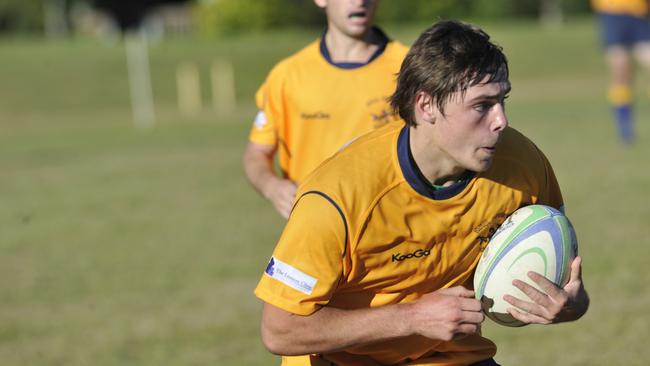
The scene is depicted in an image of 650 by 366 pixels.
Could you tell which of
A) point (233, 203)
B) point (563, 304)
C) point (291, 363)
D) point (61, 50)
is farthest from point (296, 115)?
point (61, 50)

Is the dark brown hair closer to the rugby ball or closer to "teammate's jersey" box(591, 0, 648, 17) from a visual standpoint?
the rugby ball

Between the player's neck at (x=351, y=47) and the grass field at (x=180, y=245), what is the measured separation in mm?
1954

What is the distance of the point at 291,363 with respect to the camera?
13.0 feet

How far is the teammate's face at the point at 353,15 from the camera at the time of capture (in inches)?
214

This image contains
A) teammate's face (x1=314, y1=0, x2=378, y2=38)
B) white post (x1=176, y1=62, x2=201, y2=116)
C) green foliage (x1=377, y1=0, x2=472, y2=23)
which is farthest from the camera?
green foliage (x1=377, y1=0, x2=472, y2=23)

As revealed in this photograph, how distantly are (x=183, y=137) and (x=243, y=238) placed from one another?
12486mm

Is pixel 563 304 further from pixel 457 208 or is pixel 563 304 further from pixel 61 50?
pixel 61 50

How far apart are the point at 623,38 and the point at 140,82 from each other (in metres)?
22.7

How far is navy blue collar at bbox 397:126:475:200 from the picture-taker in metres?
3.61

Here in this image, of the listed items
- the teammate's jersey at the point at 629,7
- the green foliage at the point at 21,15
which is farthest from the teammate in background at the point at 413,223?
the green foliage at the point at 21,15

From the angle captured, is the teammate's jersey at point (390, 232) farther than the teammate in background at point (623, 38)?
No

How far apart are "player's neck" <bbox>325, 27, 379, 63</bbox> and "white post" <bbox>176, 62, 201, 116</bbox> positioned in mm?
26687

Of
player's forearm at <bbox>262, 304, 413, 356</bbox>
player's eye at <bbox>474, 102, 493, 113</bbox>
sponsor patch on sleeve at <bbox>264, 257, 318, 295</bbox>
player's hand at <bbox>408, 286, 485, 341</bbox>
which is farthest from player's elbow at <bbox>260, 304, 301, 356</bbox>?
player's eye at <bbox>474, 102, 493, 113</bbox>

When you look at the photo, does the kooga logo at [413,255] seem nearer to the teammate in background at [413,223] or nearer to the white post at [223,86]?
the teammate in background at [413,223]
